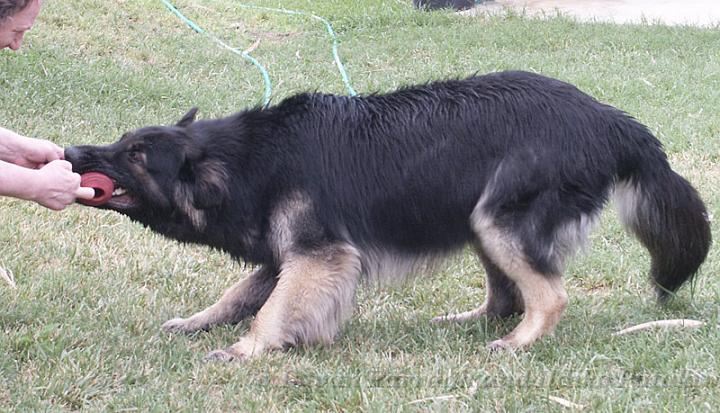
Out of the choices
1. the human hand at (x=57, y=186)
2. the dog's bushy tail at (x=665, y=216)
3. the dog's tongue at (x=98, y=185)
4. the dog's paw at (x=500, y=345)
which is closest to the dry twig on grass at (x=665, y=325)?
the dog's bushy tail at (x=665, y=216)

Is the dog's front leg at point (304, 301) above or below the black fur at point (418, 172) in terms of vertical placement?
below

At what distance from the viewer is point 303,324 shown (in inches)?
174

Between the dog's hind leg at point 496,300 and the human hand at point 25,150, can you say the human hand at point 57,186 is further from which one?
the dog's hind leg at point 496,300

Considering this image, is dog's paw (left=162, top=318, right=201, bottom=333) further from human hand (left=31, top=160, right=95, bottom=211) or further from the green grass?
human hand (left=31, top=160, right=95, bottom=211)

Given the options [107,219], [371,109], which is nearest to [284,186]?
[371,109]

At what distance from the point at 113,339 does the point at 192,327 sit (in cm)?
47

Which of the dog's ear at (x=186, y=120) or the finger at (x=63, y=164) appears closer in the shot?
the finger at (x=63, y=164)

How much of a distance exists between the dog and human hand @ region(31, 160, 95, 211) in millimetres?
242

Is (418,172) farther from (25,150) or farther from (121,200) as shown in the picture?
(25,150)

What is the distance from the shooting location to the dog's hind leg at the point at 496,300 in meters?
4.83

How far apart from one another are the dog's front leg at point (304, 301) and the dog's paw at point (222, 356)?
10 centimetres

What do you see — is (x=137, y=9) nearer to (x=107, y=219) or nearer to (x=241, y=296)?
(x=107, y=219)

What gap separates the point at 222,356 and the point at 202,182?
773 mm

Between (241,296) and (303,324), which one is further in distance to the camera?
(241,296)
